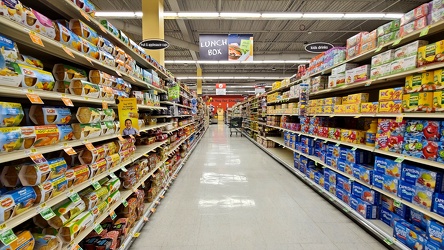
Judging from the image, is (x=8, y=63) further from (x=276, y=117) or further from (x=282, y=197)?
(x=276, y=117)

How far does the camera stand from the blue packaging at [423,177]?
1899 millimetres

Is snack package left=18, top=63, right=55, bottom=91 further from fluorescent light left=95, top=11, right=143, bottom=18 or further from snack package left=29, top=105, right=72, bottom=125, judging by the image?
fluorescent light left=95, top=11, right=143, bottom=18

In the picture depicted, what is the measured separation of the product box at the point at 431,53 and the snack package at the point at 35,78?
3074 mm

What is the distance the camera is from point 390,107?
240cm

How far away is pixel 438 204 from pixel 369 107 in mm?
1261

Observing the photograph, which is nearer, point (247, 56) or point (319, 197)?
point (319, 197)

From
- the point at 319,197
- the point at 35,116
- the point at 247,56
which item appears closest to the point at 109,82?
the point at 35,116

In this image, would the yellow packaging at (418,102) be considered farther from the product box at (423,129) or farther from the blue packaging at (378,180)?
the blue packaging at (378,180)

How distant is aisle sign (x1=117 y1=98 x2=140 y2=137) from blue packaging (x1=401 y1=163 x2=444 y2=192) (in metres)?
2.89

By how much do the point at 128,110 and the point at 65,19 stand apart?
94 cm

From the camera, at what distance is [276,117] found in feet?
23.7

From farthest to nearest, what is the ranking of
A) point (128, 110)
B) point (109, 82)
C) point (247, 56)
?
point (247, 56)
point (128, 110)
point (109, 82)

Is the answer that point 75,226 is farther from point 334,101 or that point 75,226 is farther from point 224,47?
point 224,47

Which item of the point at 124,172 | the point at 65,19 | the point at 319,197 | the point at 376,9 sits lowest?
the point at 319,197
